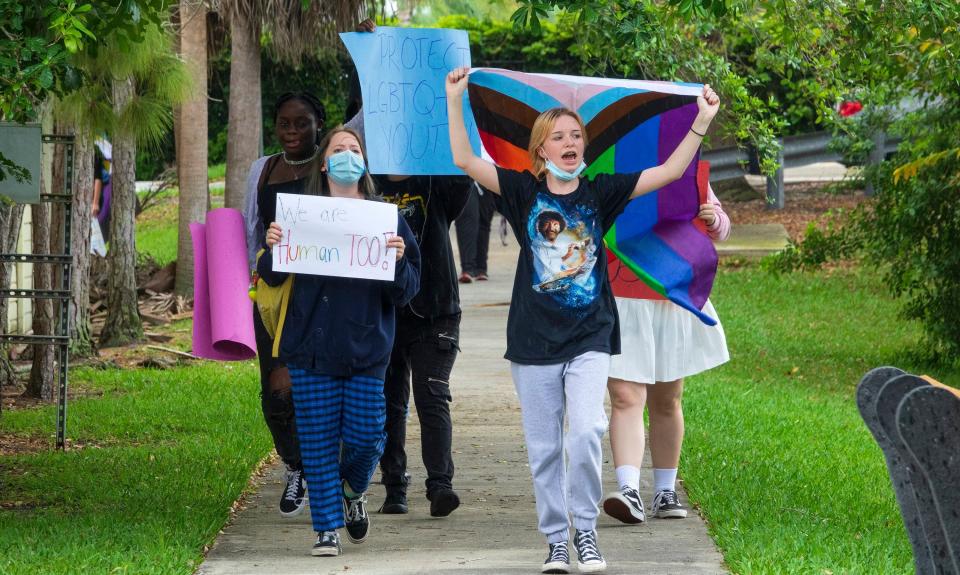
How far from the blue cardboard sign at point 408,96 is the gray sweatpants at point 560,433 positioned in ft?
3.93

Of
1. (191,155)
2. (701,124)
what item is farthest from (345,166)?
(191,155)

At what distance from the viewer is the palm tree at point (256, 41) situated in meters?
11.4

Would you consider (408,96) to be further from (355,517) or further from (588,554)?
(588,554)

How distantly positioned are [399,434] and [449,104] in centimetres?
164

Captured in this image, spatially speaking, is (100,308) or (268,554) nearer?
(268,554)

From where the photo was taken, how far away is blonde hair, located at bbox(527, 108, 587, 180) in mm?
5219

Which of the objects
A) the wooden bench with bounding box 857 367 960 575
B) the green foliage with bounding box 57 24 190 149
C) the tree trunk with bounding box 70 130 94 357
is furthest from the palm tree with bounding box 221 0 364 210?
the wooden bench with bounding box 857 367 960 575

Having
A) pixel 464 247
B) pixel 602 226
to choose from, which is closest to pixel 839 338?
pixel 464 247

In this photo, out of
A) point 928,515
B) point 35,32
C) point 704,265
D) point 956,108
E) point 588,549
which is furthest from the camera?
point 956,108

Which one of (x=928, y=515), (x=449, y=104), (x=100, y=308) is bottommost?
(x=100, y=308)

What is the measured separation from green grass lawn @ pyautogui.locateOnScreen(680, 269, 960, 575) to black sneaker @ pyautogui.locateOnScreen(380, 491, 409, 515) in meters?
1.33

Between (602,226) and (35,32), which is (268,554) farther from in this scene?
(35,32)

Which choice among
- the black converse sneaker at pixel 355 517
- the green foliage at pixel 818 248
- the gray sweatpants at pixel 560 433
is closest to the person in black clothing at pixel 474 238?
the green foliage at pixel 818 248

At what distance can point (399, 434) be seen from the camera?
6.30 meters
